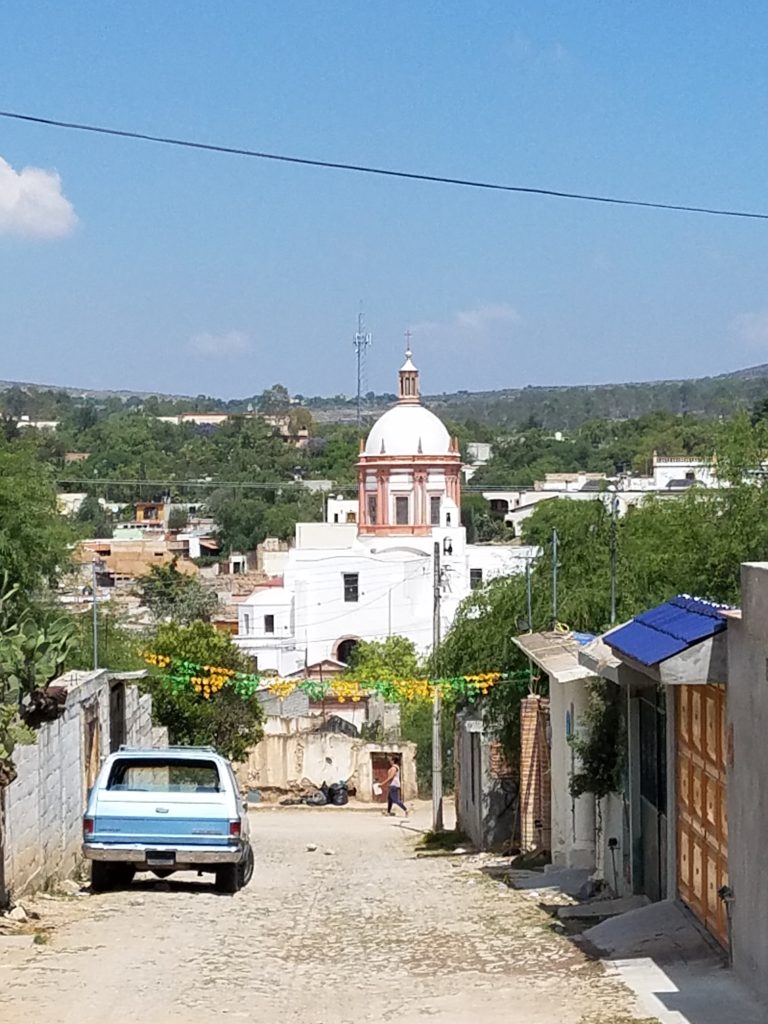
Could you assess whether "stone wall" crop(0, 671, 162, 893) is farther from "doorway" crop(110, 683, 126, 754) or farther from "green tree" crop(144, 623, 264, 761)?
"green tree" crop(144, 623, 264, 761)

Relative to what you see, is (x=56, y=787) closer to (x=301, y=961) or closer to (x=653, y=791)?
(x=301, y=961)

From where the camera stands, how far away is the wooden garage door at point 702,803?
11227mm

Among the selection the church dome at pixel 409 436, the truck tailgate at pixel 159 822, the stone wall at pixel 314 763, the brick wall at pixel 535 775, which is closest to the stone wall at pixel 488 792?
the brick wall at pixel 535 775

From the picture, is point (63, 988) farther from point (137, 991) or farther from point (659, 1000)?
point (659, 1000)

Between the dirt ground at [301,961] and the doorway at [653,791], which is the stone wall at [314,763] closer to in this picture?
the dirt ground at [301,961]

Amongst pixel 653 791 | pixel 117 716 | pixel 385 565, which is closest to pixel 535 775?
pixel 117 716

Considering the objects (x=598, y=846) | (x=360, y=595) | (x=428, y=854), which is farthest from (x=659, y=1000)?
(x=360, y=595)

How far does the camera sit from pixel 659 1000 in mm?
9758

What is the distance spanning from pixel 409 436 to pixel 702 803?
261ft

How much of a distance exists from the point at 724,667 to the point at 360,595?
77064 mm

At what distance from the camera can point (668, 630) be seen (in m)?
11.8

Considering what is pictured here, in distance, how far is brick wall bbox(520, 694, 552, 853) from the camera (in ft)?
74.9

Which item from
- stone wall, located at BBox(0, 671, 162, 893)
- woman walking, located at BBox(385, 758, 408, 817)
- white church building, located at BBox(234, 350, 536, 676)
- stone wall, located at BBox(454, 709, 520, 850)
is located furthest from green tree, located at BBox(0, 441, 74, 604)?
white church building, located at BBox(234, 350, 536, 676)

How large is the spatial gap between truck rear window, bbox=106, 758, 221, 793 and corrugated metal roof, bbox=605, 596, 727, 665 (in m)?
5.80
